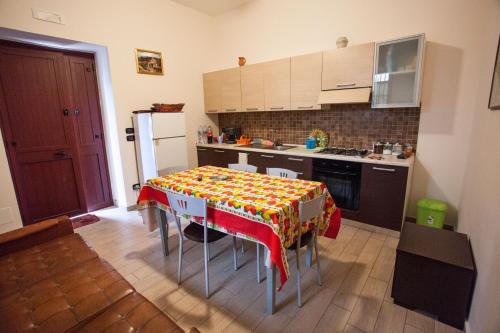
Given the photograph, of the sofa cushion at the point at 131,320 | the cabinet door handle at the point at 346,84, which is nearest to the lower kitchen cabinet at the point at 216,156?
the cabinet door handle at the point at 346,84

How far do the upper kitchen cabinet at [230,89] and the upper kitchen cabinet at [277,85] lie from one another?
A: 55 centimetres

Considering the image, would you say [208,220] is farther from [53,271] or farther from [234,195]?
[53,271]

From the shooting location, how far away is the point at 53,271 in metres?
1.58

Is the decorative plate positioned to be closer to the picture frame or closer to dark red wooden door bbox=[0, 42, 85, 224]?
the picture frame

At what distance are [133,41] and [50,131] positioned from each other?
164 cm

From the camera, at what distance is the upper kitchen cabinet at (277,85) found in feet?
11.4

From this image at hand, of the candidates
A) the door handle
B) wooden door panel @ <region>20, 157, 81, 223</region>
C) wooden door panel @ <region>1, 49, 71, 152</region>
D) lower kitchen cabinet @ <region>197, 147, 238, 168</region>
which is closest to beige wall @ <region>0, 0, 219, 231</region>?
lower kitchen cabinet @ <region>197, 147, 238, 168</region>

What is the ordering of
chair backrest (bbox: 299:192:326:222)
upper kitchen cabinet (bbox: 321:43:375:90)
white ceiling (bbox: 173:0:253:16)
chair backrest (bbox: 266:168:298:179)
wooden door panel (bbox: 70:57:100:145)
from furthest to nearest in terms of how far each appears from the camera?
1. white ceiling (bbox: 173:0:253:16)
2. wooden door panel (bbox: 70:57:100:145)
3. upper kitchen cabinet (bbox: 321:43:375:90)
4. chair backrest (bbox: 266:168:298:179)
5. chair backrest (bbox: 299:192:326:222)

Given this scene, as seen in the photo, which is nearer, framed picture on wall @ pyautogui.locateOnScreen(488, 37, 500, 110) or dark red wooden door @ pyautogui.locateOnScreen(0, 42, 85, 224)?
framed picture on wall @ pyautogui.locateOnScreen(488, 37, 500, 110)

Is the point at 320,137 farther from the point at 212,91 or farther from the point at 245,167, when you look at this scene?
the point at 212,91

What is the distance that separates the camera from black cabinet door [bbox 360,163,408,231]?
8.47 ft

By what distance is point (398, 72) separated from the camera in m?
2.69

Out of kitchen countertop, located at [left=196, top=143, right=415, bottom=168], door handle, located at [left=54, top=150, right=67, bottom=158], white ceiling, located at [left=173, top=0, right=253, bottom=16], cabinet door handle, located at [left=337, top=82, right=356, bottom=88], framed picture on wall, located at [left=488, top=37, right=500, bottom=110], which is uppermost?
white ceiling, located at [left=173, top=0, right=253, bottom=16]

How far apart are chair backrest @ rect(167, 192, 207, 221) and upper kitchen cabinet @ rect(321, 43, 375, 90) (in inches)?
91.8
